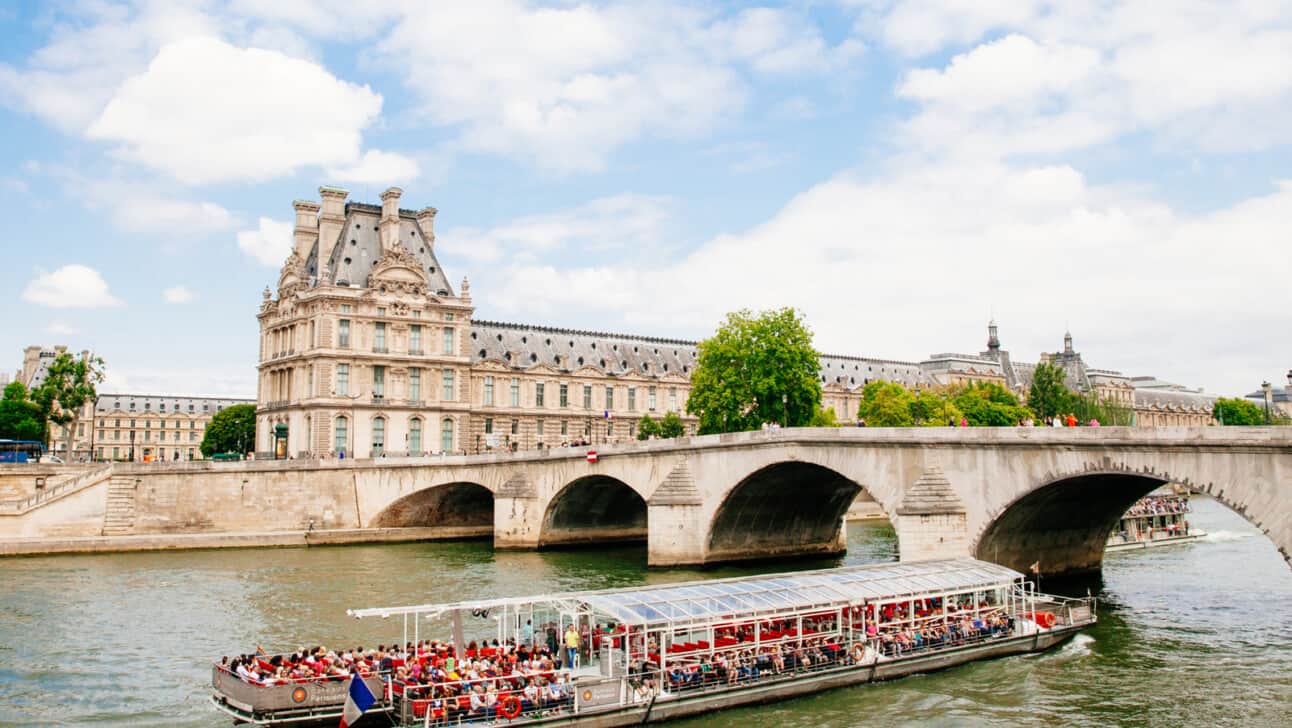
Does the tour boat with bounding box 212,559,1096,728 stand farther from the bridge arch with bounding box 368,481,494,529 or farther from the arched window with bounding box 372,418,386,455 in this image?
the arched window with bounding box 372,418,386,455

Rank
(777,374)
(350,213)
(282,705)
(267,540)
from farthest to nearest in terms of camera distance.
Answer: (350,213) → (777,374) → (267,540) → (282,705)

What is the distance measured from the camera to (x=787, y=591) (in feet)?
90.1

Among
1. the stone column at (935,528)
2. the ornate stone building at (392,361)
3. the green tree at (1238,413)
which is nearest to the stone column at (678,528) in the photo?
the stone column at (935,528)

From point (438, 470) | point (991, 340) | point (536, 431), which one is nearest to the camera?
point (438, 470)

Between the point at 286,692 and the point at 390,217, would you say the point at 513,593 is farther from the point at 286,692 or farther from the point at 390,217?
the point at 390,217

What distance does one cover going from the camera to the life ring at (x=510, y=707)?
22.1 m

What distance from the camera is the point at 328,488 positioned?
6525 centimetres

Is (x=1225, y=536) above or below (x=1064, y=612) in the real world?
above

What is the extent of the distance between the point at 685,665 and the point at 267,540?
40337 millimetres

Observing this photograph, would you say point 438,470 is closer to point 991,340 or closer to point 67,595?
point 67,595

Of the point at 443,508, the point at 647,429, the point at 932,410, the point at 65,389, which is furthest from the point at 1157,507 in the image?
the point at 65,389

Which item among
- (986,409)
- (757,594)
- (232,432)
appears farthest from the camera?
(232,432)

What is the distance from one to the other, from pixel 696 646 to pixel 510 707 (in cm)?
550

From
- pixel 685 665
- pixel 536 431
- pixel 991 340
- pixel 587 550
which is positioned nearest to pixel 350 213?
pixel 536 431
